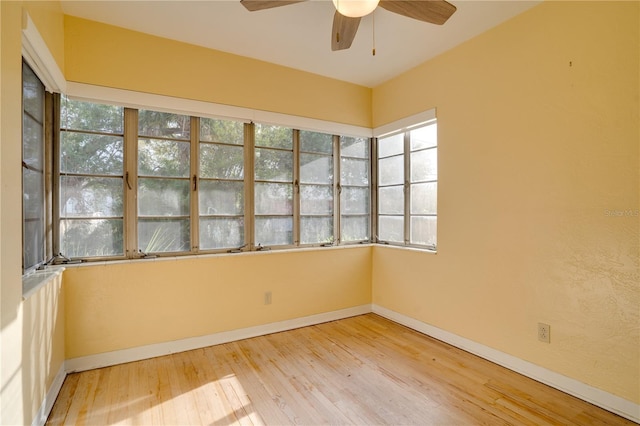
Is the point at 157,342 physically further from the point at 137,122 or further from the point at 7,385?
the point at 137,122

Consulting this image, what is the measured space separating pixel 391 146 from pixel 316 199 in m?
1.12

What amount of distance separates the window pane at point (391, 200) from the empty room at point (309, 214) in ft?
0.17

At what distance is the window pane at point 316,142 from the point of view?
3.54 metres

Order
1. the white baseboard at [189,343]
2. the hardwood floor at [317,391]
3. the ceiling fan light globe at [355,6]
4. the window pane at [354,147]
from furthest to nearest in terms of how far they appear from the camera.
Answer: the window pane at [354,147], the white baseboard at [189,343], the hardwood floor at [317,391], the ceiling fan light globe at [355,6]

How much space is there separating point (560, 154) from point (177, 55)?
3186 mm

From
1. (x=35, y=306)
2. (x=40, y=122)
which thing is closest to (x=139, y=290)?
(x=35, y=306)

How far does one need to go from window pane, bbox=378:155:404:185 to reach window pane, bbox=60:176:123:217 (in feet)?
9.12

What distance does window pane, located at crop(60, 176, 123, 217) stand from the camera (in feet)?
8.10

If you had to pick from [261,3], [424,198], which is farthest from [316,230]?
[261,3]

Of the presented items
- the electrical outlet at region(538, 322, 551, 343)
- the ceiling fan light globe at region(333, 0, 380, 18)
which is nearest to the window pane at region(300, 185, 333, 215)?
the ceiling fan light globe at region(333, 0, 380, 18)

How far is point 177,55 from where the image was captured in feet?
9.18

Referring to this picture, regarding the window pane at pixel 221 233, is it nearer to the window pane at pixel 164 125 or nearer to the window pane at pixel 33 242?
the window pane at pixel 164 125

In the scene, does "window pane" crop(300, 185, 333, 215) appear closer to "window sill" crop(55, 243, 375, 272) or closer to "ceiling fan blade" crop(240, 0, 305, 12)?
"window sill" crop(55, 243, 375, 272)

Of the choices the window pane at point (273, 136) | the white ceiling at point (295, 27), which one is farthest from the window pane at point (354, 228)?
the white ceiling at point (295, 27)
